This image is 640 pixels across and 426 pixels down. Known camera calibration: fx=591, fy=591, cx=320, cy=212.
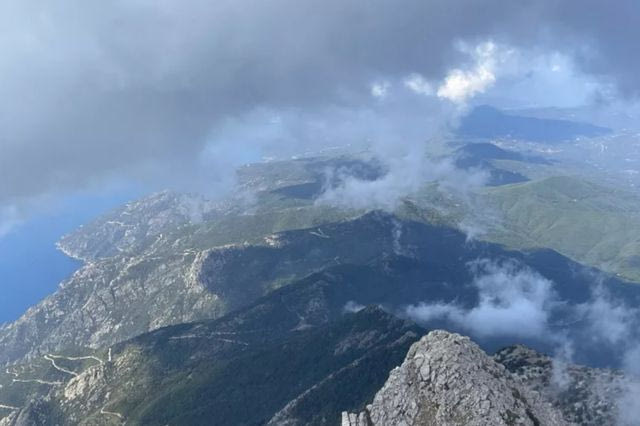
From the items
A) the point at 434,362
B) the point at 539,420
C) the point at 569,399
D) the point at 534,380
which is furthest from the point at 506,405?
the point at 534,380

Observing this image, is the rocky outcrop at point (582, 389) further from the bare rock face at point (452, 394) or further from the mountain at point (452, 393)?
the bare rock face at point (452, 394)

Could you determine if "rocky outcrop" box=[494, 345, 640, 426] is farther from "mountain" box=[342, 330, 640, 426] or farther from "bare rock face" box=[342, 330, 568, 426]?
"bare rock face" box=[342, 330, 568, 426]

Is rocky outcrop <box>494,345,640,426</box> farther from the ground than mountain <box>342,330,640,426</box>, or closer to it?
closer to it

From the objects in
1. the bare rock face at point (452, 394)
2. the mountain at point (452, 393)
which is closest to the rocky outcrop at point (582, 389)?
the mountain at point (452, 393)

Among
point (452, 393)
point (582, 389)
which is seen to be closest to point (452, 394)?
point (452, 393)

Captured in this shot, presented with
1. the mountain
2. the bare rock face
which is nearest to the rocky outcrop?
the mountain

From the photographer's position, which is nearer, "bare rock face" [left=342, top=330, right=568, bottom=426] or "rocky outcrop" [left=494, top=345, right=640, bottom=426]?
"bare rock face" [left=342, top=330, right=568, bottom=426]

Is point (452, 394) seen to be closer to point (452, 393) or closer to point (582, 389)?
point (452, 393)

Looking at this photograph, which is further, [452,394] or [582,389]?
[582,389]
